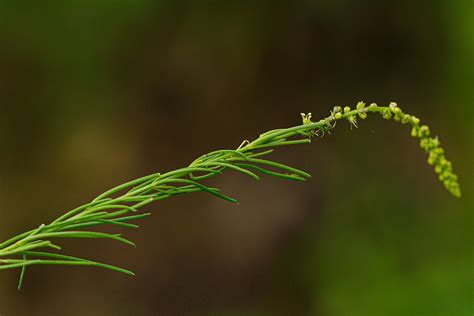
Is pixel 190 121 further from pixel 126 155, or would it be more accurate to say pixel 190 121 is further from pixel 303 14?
pixel 303 14

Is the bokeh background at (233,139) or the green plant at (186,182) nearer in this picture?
the green plant at (186,182)

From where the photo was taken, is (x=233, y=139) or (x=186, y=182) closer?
(x=186, y=182)

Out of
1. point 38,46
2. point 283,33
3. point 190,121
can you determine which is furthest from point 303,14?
point 38,46

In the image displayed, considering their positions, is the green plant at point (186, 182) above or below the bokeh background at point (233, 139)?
below

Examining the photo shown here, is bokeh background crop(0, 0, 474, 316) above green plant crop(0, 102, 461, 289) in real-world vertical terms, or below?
above

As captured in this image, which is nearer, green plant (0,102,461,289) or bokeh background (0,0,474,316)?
green plant (0,102,461,289)

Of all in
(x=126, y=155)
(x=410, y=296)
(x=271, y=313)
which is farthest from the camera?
(x=126, y=155)

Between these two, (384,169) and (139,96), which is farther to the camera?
(139,96)

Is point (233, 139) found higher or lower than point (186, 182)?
higher
